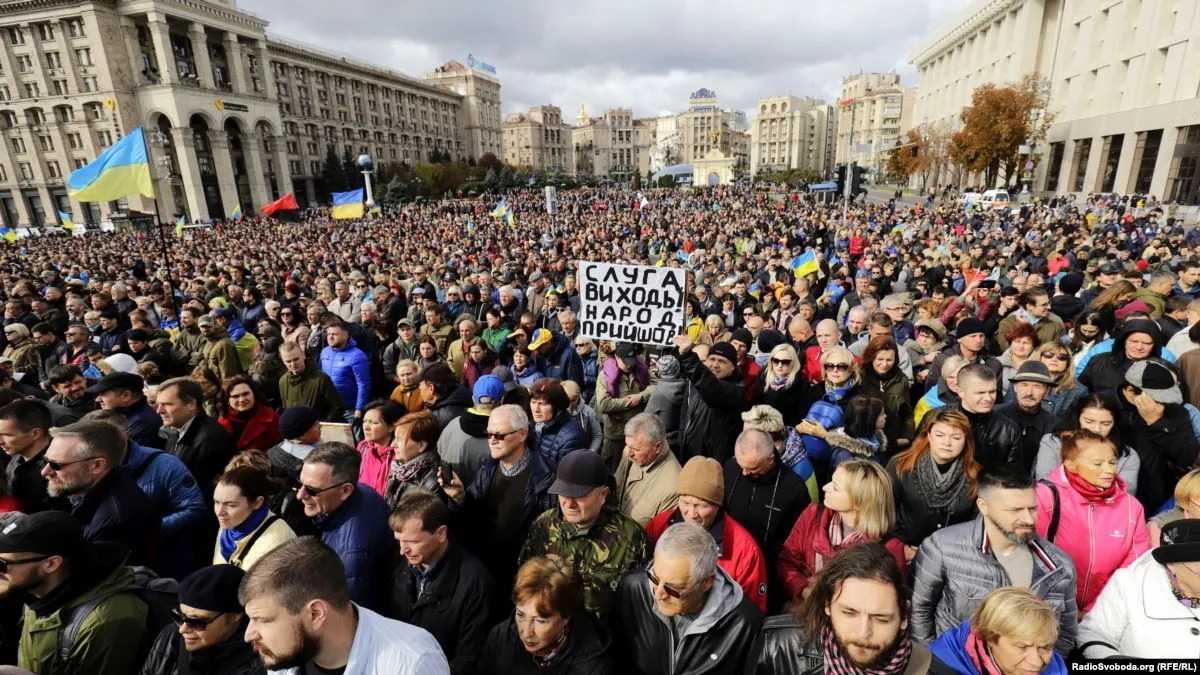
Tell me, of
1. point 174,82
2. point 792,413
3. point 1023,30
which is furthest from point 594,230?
point 174,82

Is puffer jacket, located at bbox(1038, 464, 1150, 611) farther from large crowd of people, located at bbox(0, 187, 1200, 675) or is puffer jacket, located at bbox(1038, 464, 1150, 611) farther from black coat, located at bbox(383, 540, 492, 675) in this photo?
black coat, located at bbox(383, 540, 492, 675)

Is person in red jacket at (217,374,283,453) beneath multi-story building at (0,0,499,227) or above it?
beneath

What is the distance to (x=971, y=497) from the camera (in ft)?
9.55

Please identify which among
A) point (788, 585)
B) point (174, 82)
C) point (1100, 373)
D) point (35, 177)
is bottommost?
point (788, 585)

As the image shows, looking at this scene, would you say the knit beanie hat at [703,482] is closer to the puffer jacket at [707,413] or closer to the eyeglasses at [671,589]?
the eyeglasses at [671,589]

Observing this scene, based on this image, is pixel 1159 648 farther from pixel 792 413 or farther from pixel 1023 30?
pixel 1023 30

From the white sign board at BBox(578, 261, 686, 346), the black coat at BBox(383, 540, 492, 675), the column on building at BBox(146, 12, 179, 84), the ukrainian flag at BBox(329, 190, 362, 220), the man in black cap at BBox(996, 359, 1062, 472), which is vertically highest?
the column on building at BBox(146, 12, 179, 84)

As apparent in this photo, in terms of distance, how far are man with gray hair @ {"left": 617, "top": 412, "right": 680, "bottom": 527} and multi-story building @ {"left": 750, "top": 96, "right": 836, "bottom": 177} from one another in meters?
129

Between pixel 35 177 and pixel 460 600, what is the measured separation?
2815 inches

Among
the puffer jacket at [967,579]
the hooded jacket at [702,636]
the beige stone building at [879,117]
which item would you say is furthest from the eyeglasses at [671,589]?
the beige stone building at [879,117]

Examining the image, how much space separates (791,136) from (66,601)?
13906cm

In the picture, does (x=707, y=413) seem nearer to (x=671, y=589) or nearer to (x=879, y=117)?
(x=671, y=589)

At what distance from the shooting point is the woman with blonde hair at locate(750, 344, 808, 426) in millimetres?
4340

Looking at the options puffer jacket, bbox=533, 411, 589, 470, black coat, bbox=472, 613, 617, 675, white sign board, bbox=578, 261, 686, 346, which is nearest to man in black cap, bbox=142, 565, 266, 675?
black coat, bbox=472, 613, 617, 675
